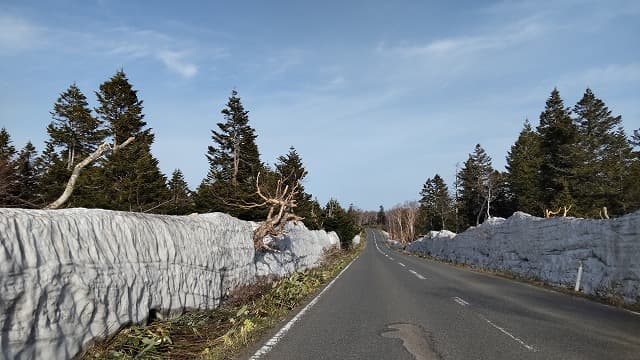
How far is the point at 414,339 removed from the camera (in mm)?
7066

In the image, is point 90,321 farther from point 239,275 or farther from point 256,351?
point 239,275

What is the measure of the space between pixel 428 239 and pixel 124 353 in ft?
156

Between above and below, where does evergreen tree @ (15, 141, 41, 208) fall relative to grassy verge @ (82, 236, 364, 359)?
above

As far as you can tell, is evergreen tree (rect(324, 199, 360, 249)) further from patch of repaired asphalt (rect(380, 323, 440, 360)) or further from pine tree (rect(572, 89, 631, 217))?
patch of repaired asphalt (rect(380, 323, 440, 360))

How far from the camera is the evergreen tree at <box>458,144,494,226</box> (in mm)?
66875

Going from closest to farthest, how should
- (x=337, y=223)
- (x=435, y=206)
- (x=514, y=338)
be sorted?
(x=514, y=338), (x=337, y=223), (x=435, y=206)

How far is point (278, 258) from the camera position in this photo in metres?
17.4

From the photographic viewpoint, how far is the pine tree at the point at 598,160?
43.8 meters

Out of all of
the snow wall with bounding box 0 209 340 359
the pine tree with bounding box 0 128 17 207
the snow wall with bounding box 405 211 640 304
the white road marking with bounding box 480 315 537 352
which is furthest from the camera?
the snow wall with bounding box 405 211 640 304

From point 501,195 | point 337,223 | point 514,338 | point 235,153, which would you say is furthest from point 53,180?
point 501,195

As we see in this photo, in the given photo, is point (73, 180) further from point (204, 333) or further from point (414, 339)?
point (414, 339)

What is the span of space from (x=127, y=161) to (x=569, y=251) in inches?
1037

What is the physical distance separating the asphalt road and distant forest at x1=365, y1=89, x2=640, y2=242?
74.9 ft

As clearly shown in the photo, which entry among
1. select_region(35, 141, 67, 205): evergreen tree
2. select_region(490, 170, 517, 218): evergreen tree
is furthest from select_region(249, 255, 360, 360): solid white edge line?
select_region(490, 170, 517, 218): evergreen tree
